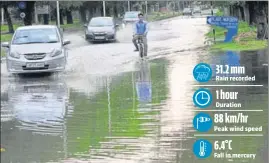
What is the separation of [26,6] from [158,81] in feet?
6.01

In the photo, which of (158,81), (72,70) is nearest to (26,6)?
(72,70)

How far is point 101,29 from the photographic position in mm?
7555

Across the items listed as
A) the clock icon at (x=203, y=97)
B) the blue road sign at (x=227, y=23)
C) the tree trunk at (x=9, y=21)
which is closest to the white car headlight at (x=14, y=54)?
the tree trunk at (x=9, y=21)

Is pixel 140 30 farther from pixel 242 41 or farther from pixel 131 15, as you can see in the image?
pixel 242 41

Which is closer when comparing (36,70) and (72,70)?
(72,70)

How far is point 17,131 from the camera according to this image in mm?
7004

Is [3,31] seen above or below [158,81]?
above

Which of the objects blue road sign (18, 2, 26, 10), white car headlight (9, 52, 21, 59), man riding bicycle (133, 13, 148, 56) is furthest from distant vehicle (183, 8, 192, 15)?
white car headlight (9, 52, 21, 59)

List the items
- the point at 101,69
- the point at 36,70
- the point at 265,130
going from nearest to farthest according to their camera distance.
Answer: the point at 265,130 → the point at 101,69 → the point at 36,70

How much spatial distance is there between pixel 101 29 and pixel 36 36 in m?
1.00

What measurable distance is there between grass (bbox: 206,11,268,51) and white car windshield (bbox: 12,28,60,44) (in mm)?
2011

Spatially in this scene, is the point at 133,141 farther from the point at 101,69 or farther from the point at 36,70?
the point at 36,70

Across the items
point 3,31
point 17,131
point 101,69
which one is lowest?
point 17,131

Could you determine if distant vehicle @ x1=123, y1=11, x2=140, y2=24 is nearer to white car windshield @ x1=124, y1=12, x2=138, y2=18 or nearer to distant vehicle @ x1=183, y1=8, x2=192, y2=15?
white car windshield @ x1=124, y1=12, x2=138, y2=18
